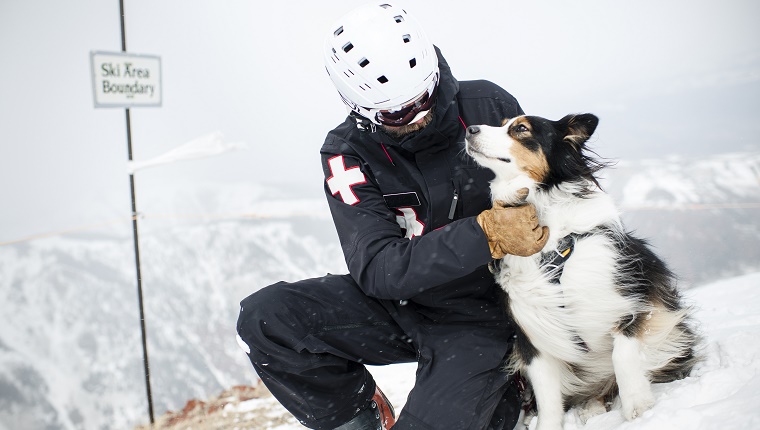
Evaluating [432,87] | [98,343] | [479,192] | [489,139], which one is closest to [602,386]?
[479,192]

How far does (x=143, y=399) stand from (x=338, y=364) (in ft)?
10.6

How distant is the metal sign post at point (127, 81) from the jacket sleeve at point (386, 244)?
213 centimetres

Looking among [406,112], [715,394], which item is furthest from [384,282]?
[715,394]

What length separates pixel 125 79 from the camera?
138 inches

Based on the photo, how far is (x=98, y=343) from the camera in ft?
16.5

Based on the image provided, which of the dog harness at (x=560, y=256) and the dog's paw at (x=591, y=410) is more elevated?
the dog harness at (x=560, y=256)

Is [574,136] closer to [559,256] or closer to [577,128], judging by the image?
[577,128]

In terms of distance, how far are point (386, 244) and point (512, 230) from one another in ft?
1.57

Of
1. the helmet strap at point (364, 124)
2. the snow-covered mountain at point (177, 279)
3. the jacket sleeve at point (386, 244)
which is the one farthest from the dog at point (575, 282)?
the snow-covered mountain at point (177, 279)

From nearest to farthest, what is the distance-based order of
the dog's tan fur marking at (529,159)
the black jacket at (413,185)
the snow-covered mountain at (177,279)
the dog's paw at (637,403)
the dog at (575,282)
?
the dog's paw at (637,403), the dog at (575,282), the dog's tan fur marking at (529,159), the black jacket at (413,185), the snow-covered mountain at (177,279)

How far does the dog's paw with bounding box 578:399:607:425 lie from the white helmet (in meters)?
1.35

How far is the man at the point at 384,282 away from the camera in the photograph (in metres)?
1.92

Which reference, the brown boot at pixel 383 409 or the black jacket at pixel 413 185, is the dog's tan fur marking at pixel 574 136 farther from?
the brown boot at pixel 383 409

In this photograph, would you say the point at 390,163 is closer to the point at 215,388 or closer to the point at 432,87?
the point at 432,87
